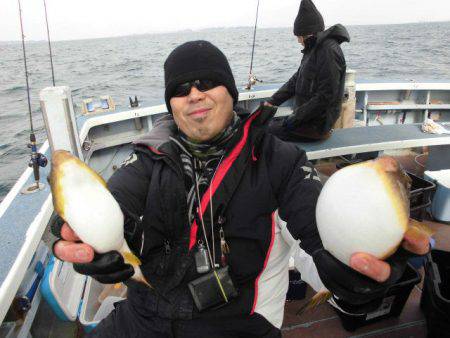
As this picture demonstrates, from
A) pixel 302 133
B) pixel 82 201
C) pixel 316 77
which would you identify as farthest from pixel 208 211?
pixel 302 133

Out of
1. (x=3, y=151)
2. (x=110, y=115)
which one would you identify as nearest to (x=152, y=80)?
(x=3, y=151)

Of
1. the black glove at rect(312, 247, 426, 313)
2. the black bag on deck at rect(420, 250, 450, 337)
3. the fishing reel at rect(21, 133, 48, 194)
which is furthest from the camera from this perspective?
the fishing reel at rect(21, 133, 48, 194)

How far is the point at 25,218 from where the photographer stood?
2.32m

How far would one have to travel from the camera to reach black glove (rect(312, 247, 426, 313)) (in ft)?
3.99

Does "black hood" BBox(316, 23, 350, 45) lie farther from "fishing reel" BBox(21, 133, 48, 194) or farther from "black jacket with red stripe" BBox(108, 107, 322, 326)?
"fishing reel" BBox(21, 133, 48, 194)

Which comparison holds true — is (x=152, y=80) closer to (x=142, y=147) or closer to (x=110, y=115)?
(x=110, y=115)

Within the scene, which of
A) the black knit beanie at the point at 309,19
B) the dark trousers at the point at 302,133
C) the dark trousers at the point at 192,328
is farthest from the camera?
the dark trousers at the point at 302,133

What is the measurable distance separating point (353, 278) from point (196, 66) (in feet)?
4.05

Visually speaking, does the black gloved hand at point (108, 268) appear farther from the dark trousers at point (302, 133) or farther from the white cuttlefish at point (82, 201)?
the dark trousers at point (302, 133)

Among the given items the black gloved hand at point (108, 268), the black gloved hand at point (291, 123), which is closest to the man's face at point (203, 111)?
the black gloved hand at point (108, 268)

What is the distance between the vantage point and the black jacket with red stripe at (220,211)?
171cm

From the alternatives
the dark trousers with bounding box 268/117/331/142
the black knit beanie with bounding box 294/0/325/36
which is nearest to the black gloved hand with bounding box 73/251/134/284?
the dark trousers with bounding box 268/117/331/142

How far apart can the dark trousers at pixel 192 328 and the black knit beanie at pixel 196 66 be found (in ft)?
3.86

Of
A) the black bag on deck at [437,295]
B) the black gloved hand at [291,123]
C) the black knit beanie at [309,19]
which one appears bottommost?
the black bag on deck at [437,295]
